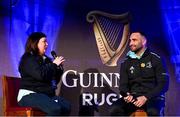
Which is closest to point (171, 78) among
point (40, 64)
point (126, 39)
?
point (126, 39)

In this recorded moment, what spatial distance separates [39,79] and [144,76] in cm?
111

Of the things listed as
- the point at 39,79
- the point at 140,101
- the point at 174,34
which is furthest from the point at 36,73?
the point at 174,34

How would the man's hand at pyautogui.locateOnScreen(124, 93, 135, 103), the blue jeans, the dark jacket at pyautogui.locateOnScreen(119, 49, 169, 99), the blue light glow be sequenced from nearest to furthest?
the blue jeans → the man's hand at pyautogui.locateOnScreen(124, 93, 135, 103) → the dark jacket at pyautogui.locateOnScreen(119, 49, 169, 99) → the blue light glow

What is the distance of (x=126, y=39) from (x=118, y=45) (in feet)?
0.40

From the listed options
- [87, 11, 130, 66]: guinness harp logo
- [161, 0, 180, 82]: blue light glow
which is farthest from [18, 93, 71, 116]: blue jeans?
[161, 0, 180, 82]: blue light glow

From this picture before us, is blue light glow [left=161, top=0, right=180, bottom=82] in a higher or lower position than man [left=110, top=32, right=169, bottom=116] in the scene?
higher

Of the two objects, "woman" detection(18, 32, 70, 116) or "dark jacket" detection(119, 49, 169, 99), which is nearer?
"woman" detection(18, 32, 70, 116)

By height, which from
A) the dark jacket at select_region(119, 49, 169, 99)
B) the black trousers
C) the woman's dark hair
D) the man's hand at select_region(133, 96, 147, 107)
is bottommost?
the black trousers

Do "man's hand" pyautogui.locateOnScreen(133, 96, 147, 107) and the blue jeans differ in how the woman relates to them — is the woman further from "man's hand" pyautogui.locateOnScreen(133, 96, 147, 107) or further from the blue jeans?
"man's hand" pyautogui.locateOnScreen(133, 96, 147, 107)

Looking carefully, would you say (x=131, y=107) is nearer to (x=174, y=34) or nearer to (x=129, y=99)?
(x=129, y=99)

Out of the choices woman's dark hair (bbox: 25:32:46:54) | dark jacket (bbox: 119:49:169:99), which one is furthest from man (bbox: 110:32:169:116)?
woman's dark hair (bbox: 25:32:46:54)

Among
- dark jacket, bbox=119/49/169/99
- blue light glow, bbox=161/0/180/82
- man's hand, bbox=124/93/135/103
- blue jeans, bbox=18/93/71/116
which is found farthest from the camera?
blue light glow, bbox=161/0/180/82

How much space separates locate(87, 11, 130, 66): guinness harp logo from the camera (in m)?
5.43

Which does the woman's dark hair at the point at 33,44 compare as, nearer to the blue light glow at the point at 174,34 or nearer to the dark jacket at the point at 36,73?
Answer: the dark jacket at the point at 36,73
